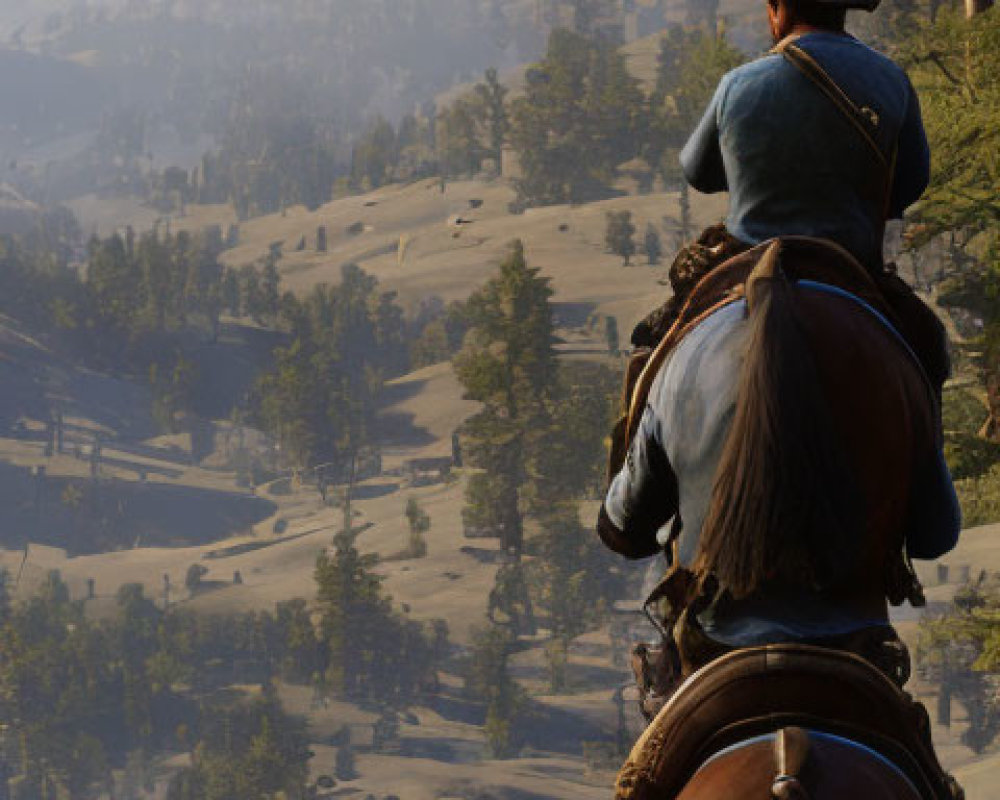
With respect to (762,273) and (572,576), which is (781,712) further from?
(572,576)

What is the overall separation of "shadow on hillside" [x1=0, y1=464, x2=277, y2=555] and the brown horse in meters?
108

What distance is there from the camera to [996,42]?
2520 centimetres

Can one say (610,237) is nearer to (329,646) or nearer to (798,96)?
(329,646)

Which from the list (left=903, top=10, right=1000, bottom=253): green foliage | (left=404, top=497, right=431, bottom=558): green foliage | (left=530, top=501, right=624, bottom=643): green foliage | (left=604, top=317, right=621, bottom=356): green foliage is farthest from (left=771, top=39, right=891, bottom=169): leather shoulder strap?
(left=604, top=317, right=621, bottom=356): green foliage

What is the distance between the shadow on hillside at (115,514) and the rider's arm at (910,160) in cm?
10752

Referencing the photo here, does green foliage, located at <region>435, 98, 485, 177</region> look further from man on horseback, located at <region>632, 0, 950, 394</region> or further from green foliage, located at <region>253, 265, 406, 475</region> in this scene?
man on horseback, located at <region>632, 0, 950, 394</region>

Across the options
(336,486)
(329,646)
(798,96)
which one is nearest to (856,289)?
(798,96)

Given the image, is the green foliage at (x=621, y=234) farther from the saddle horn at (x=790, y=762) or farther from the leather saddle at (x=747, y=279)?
the saddle horn at (x=790, y=762)

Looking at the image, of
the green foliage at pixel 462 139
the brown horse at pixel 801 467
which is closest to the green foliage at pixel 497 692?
the brown horse at pixel 801 467

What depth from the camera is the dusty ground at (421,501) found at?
235 ft

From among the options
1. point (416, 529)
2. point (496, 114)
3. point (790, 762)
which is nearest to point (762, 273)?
point (790, 762)

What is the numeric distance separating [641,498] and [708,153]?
101cm

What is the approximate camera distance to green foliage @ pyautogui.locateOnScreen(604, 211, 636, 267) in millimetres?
130375

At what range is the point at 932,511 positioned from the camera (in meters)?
4.62
